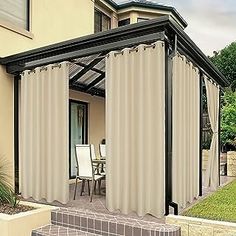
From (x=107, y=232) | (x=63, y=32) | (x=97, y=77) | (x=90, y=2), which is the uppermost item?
(x=90, y=2)

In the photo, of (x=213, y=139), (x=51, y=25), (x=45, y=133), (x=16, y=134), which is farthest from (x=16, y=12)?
(x=213, y=139)

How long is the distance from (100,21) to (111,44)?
30.6 feet

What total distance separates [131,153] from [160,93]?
4.30 feet

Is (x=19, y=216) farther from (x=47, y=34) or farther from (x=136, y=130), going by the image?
(x=47, y=34)

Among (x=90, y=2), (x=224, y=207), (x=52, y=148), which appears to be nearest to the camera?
(x=224, y=207)

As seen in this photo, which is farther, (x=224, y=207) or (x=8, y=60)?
(x=8, y=60)

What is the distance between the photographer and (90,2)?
14164mm

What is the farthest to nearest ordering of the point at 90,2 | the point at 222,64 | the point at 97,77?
the point at 222,64
the point at 90,2
the point at 97,77

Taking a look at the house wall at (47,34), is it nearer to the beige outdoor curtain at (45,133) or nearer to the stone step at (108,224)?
the beige outdoor curtain at (45,133)

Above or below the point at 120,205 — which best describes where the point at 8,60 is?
above

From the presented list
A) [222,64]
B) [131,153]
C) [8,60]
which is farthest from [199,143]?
[222,64]

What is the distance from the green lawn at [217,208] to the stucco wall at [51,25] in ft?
20.4

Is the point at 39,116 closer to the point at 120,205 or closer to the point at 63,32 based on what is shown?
the point at 120,205

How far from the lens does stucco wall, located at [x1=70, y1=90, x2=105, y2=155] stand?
13258 millimetres
